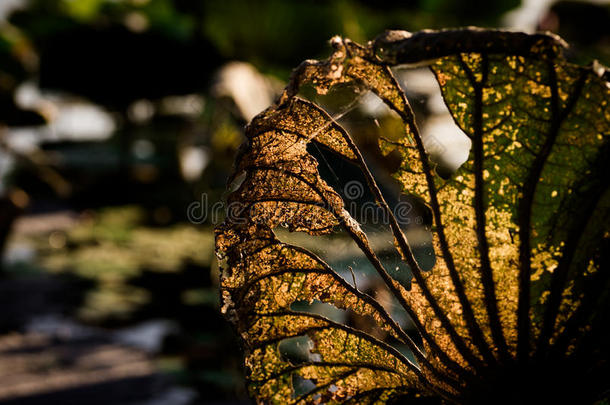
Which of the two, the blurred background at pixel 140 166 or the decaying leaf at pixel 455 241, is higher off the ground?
the blurred background at pixel 140 166

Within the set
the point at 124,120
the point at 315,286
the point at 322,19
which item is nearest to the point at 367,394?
the point at 315,286

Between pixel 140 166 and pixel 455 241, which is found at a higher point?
pixel 140 166

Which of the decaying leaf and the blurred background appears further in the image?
the blurred background

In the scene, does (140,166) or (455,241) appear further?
(140,166)

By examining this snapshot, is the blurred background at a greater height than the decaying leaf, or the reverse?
the blurred background
